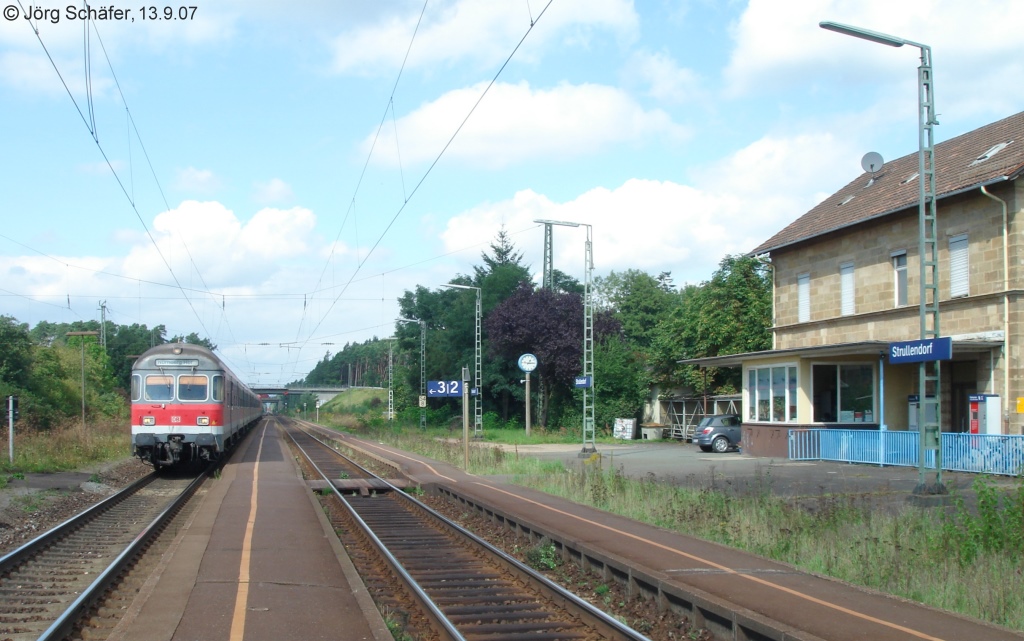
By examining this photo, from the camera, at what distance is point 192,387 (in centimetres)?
2291

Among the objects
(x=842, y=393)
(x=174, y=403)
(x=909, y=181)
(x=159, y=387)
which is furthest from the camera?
(x=909, y=181)

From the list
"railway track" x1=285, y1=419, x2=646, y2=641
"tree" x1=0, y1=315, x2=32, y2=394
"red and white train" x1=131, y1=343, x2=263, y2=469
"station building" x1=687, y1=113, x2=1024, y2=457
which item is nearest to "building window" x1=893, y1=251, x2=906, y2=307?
"station building" x1=687, y1=113, x2=1024, y2=457

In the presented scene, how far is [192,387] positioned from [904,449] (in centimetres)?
1847

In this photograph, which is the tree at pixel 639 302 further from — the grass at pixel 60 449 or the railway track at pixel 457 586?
the railway track at pixel 457 586

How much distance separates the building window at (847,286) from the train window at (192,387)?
19.6m

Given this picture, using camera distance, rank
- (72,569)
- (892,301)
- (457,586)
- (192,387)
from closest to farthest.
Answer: (457,586) < (72,569) < (192,387) < (892,301)

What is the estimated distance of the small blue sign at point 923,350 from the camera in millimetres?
14867

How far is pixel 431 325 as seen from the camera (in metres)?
69.5

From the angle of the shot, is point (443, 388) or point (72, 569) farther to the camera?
point (443, 388)

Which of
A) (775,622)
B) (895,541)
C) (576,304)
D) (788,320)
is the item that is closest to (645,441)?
(576,304)

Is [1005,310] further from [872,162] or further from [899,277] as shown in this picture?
[872,162]

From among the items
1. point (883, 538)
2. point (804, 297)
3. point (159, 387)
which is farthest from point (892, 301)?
point (159, 387)

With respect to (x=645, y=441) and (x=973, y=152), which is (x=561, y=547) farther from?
(x=645, y=441)

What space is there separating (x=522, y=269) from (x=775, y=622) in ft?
189
